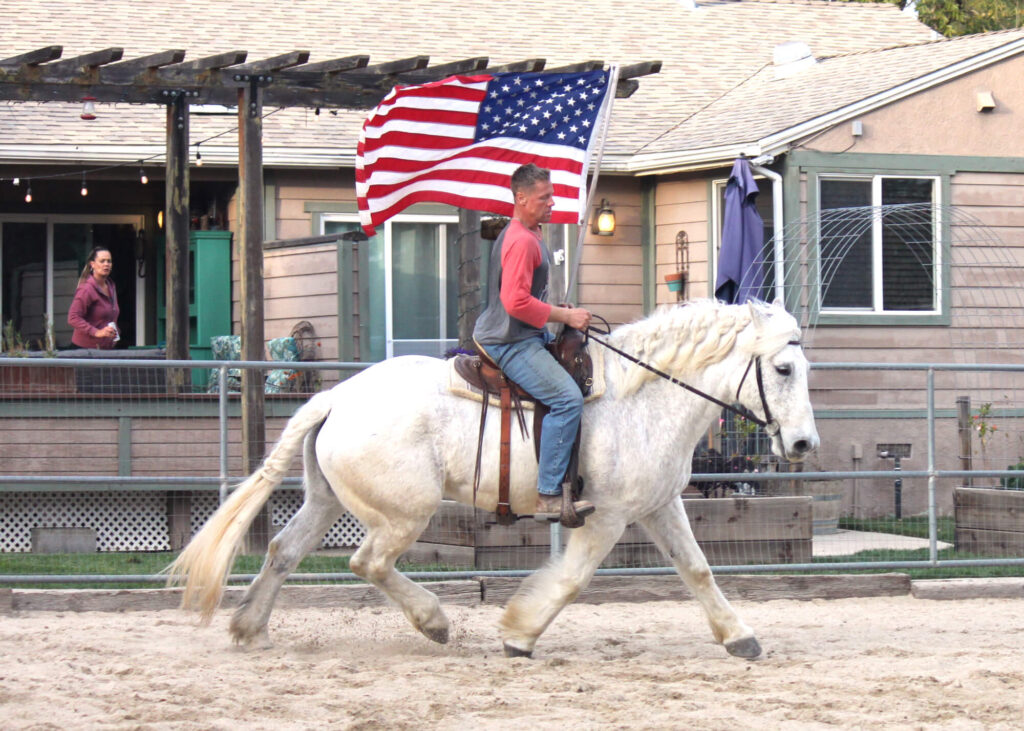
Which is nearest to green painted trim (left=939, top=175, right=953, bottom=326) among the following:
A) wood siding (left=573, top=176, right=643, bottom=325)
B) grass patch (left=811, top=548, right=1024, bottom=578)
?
wood siding (left=573, top=176, right=643, bottom=325)

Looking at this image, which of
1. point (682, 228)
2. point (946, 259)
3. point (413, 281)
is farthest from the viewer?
point (413, 281)

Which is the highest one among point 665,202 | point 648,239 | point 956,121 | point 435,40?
point 435,40

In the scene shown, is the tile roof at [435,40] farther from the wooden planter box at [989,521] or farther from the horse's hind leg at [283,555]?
the horse's hind leg at [283,555]

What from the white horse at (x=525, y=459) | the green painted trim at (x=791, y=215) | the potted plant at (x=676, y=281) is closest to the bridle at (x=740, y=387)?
the white horse at (x=525, y=459)

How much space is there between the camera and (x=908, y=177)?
14562mm

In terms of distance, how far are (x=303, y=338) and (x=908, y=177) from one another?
6487 mm

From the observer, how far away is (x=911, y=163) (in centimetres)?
1453

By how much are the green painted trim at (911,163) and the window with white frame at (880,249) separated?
0.11 meters

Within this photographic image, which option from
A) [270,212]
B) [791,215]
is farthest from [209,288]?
[791,215]

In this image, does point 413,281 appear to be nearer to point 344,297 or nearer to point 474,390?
point 344,297

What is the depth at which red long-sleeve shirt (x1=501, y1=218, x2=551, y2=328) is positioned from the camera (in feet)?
21.8

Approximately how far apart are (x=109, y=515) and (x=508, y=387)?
4.48 metres

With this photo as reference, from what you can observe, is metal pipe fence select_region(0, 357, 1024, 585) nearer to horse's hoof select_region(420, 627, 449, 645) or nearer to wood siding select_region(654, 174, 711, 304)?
horse's hoof select_region(420, 627, 449, 645)

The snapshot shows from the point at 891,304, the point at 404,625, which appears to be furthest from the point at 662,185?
the point at 404,625
